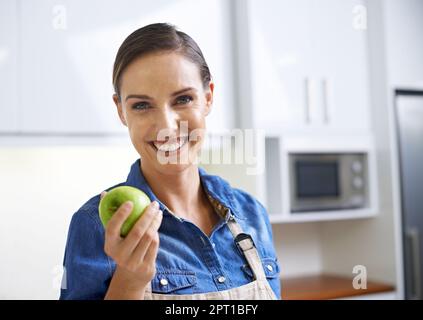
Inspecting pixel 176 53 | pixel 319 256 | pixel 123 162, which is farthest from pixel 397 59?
pixel 176 53

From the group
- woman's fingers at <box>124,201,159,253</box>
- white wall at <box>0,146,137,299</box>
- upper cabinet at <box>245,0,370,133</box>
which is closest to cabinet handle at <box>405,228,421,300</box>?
upper cabinet at <box>245,0,370,133</box>

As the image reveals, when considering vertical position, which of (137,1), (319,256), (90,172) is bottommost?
(319,256)

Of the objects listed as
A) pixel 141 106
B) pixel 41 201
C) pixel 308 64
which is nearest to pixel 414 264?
pixel 308 64

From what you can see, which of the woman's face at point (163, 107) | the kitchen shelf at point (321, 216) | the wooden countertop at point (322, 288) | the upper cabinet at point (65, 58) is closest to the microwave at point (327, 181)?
the kitchen shelf at point (321, 216)

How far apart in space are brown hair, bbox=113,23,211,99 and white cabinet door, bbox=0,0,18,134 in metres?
0.64

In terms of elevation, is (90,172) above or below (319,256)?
above

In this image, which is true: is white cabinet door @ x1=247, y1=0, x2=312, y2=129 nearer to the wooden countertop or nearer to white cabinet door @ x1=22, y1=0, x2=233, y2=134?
white cabinet door @ x1=22, y1=0, x2=233, y2=134

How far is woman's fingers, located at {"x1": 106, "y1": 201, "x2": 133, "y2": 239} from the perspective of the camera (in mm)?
710

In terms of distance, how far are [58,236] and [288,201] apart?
2.56ft

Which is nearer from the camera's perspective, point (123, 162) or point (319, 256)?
point (123, 162)

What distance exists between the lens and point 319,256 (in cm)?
217

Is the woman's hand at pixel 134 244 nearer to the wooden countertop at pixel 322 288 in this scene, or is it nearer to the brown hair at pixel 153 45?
the brown hair at pixel 153 45

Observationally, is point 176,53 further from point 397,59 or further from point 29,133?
point 397,59

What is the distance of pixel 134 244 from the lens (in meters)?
0.72
